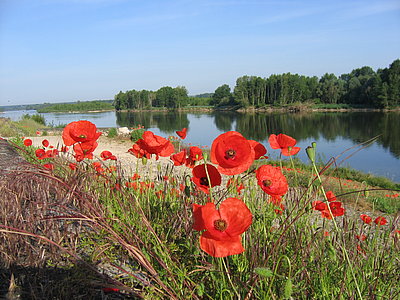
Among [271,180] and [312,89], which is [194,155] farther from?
[312,89]

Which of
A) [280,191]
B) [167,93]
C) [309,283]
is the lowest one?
[309,283]

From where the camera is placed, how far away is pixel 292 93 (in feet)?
243

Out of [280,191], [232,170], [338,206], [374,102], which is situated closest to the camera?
[232,170]

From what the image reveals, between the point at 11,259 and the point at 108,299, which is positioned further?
the point at 11,259

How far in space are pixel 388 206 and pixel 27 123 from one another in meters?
23.6

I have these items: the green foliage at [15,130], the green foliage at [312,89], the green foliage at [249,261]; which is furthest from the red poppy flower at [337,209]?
the green foliage at [312,89]

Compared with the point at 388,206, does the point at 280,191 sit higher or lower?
higher

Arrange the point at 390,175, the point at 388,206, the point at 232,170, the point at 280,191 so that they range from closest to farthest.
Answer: the point at 232,170, the point at 280,191, the point at 388,206, the point at 390,175

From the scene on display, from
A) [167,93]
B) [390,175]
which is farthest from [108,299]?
[167,93]

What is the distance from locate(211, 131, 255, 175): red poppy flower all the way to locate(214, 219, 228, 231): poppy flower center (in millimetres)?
220

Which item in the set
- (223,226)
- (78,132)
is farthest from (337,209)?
(78,132)

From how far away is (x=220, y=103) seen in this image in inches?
3738

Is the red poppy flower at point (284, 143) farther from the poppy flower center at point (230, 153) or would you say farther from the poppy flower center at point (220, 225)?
the poppy flower center at point (220, 225)

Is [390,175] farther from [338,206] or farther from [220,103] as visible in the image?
[220,103]
